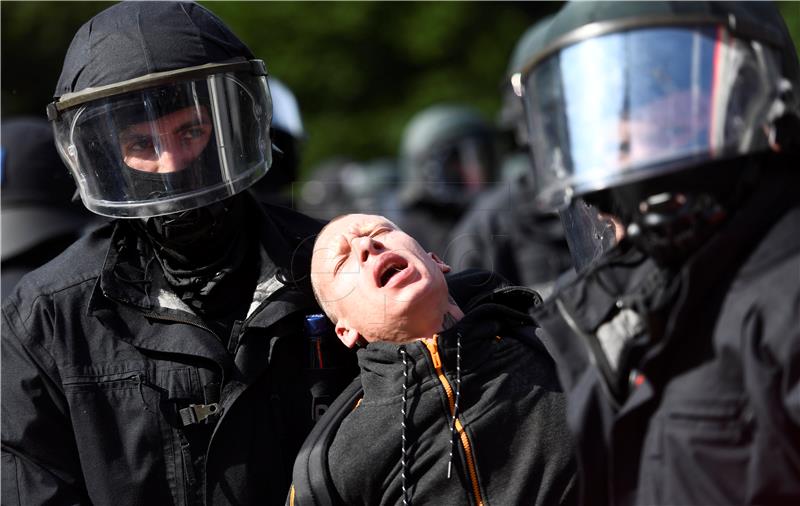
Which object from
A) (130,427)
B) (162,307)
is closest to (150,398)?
(130,427)

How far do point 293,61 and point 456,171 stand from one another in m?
6.93

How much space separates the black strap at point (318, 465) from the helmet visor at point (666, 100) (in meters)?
0.84

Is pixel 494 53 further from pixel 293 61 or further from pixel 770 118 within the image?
pixel 770 118

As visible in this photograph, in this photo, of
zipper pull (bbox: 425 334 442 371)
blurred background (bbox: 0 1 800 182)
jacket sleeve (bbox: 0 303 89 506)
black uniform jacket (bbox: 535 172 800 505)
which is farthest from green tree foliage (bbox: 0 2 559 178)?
black uniform jacket (bbox: 535 172 800 505)

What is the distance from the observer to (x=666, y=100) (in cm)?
209

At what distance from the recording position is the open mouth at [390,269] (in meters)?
2.80

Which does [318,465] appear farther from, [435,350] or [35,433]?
[35,433]

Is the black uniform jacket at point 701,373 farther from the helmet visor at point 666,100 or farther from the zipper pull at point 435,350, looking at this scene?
the zipper pull at point 435,350

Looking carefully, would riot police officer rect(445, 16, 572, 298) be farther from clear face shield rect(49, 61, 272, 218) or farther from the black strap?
the black strap

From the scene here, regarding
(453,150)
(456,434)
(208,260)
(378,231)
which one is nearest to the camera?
(456,434)

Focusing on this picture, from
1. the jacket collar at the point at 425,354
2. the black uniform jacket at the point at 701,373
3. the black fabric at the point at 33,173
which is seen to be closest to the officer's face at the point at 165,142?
the jacket collar at the point at 425,354

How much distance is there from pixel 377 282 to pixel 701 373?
102cm

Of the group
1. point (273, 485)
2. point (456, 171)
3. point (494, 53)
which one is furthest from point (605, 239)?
point (494, 53)

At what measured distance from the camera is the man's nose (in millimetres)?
2820
